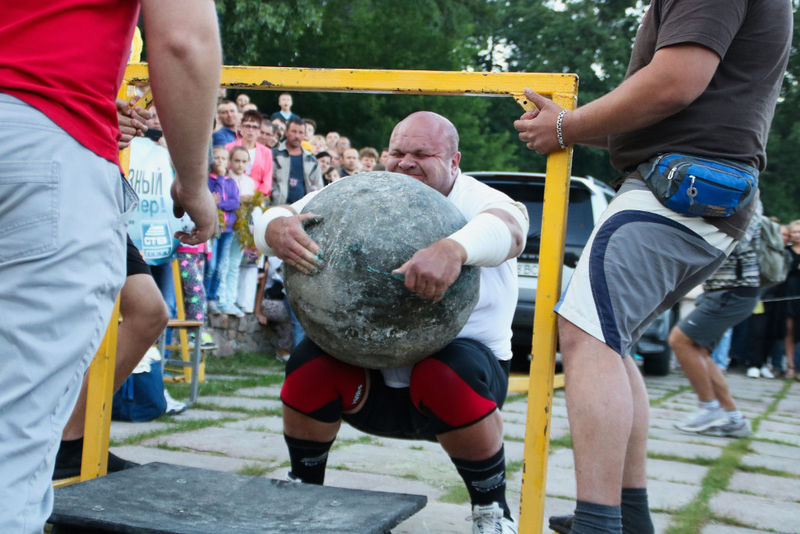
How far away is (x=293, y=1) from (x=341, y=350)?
16.3m

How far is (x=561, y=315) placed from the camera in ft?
8.42

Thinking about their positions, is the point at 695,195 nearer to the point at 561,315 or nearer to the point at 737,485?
the point at 561,315

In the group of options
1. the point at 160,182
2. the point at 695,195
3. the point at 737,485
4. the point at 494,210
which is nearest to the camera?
the point at 695,195

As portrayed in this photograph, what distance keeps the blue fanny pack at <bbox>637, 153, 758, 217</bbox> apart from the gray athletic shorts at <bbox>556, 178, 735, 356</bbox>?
0.20 ft

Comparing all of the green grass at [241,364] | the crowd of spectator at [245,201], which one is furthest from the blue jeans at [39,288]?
the green grass at [241,364]

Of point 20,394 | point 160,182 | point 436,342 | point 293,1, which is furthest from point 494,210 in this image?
point 293,1

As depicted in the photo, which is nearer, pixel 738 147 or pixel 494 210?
pixel 738 147

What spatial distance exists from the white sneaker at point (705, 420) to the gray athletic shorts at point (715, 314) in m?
0.46

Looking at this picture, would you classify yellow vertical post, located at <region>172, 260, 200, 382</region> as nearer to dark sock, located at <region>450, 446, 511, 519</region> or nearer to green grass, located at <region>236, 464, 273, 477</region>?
green grass, located at <region>236, 464, 273, 477</region>

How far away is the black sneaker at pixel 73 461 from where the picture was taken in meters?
3.12

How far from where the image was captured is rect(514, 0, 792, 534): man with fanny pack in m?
2.41

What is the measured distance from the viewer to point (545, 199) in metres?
2.71

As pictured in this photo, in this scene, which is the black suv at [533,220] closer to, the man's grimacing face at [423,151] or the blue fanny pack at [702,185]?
the man's grimacing face at [423,151]

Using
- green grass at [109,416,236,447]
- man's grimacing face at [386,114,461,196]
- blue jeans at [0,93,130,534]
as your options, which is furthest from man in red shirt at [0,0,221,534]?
green grass at [109,416,236,447]
